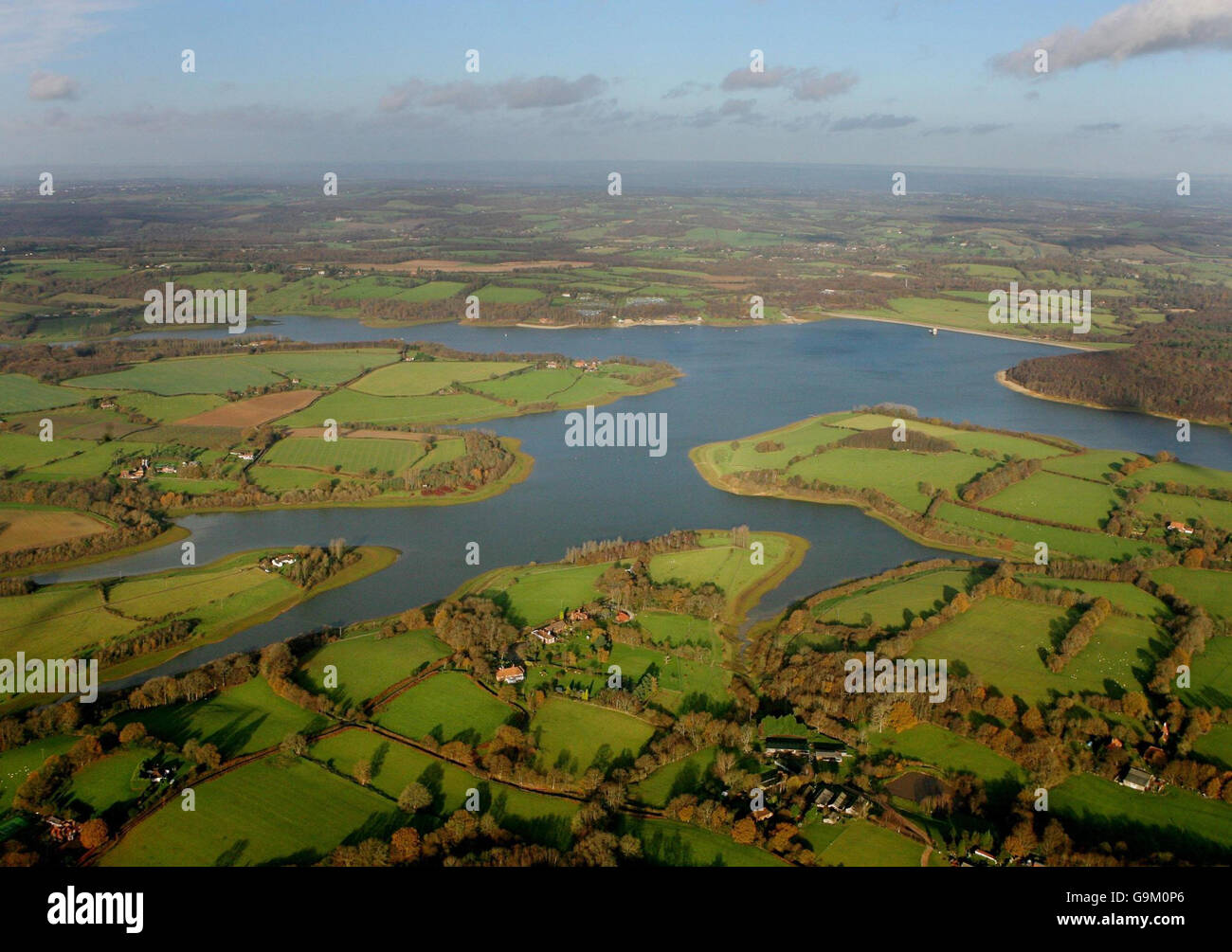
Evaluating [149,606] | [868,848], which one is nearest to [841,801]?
[868,848]

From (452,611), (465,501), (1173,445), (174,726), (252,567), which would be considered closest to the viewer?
(174,726)

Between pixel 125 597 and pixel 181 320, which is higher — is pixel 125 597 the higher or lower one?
the lower one

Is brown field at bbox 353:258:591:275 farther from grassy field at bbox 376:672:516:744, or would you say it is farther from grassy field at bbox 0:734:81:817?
grassy field at bbox 0:734:81:817

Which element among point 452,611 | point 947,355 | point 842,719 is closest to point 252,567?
point 452,611

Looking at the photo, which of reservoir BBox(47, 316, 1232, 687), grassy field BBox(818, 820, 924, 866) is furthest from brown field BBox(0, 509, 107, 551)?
grassy field BBox(818, 820, 924, 866)

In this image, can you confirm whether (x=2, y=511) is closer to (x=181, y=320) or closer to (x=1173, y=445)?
(x=181, y=320)

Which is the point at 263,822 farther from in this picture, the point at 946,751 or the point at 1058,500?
the point at 1058,500
